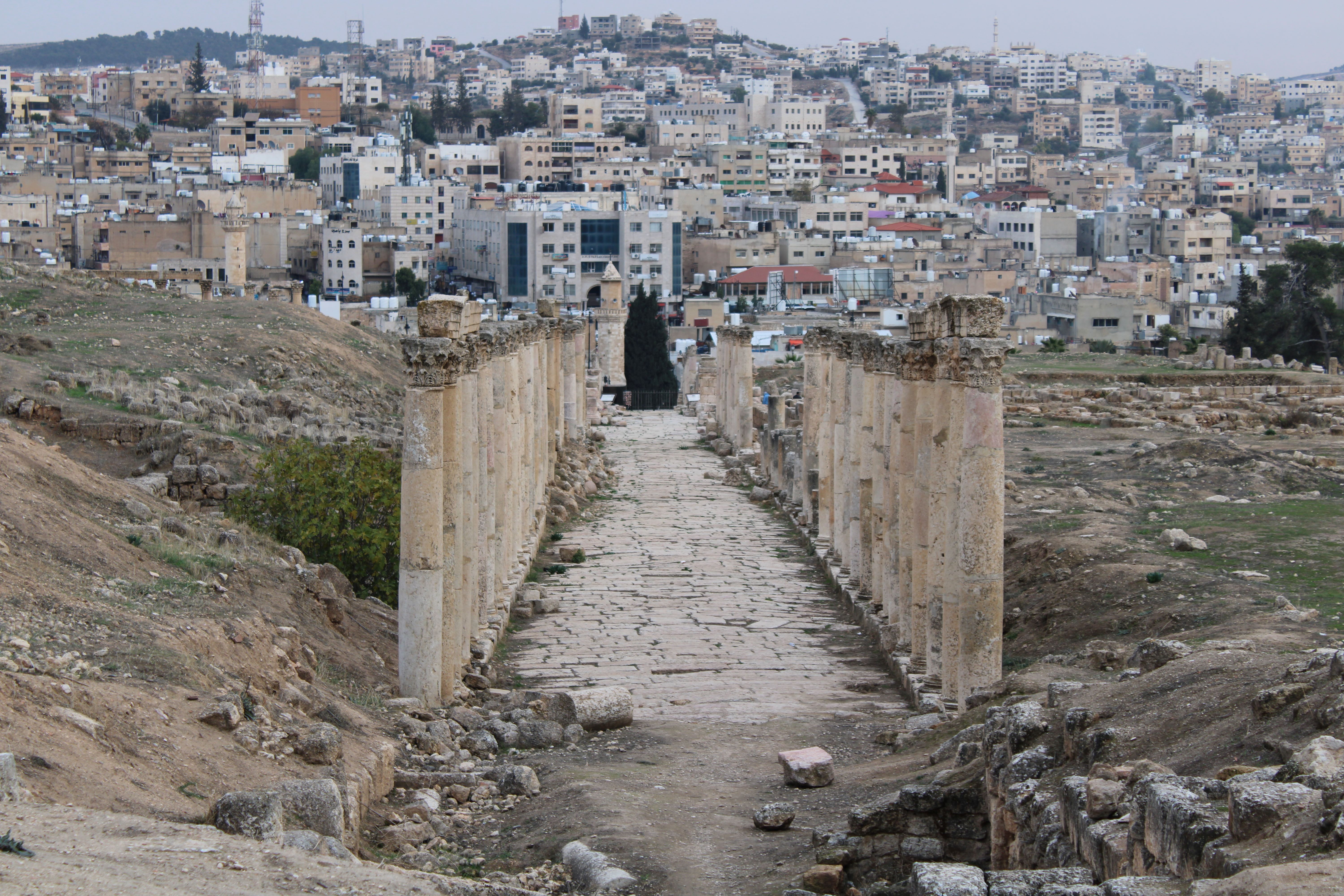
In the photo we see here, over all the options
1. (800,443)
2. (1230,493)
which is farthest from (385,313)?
(1230,493)

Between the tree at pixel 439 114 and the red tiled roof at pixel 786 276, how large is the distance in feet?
259

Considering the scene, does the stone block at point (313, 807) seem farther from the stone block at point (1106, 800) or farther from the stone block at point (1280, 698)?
the stone block at point (1280, 698)

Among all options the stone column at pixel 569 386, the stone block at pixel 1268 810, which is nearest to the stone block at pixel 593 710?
the stone block at pixel 1268 810

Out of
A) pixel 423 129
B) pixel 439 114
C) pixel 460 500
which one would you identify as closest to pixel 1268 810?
pixel 460 500

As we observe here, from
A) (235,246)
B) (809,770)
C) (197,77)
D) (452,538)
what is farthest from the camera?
(197,77)

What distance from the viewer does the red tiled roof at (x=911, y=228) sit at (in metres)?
100

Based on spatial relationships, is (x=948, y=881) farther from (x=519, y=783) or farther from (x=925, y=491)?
(x=925, y=491)

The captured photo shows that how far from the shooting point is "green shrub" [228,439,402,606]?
1548 centimetres

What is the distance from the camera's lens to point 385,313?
66312 millimetres

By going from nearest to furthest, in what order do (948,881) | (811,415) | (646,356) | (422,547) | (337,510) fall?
1. (948,881)
2. (422,547)
3. (337,510)
4. (811,415)
5. (646,356)

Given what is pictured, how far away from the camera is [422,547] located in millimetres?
12234

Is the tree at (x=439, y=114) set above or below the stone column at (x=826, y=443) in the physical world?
above

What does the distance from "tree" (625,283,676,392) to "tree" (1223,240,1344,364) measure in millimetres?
18918

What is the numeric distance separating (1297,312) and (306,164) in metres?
91.4
